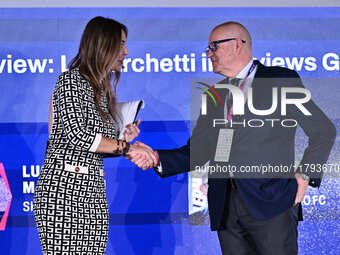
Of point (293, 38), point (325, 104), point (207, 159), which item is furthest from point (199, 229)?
point (293, 38)

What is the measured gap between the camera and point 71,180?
7.52 feet

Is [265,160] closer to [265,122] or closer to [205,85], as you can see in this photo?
[265,122]

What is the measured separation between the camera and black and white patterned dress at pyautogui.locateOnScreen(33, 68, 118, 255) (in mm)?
2271

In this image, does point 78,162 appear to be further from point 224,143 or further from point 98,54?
point 224,143

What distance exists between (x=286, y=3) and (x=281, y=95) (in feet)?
4.47

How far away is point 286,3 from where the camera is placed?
12.5 feet

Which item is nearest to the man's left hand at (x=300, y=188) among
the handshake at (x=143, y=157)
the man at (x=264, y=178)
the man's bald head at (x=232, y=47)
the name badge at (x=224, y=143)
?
the man at (x=264, y=178)

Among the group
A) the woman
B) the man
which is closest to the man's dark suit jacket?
the man

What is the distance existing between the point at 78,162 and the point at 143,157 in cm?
63

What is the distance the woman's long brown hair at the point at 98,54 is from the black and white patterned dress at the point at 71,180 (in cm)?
6

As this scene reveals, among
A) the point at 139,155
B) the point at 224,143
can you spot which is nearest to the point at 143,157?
the point at 139,155

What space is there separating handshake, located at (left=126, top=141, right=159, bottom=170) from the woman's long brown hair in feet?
1.48

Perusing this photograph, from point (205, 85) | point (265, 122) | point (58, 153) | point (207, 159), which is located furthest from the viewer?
point (205, 85)

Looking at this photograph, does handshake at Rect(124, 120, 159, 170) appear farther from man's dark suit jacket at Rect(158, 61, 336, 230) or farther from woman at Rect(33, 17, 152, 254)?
man's dark suit jacket at Rect(158, 61, 336, 230)
